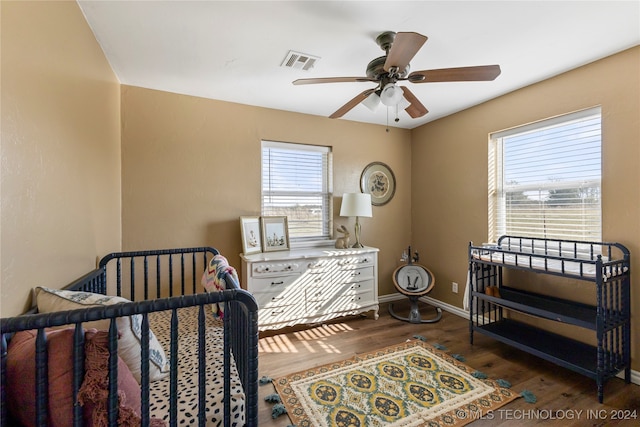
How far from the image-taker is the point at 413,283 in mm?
3553

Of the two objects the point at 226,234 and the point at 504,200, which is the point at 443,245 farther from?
the point at 226,234

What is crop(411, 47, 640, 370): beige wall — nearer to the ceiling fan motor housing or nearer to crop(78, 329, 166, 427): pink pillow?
the ceiling fan motor housing

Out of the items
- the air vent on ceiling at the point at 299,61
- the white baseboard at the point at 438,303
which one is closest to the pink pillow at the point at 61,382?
the air vent on ceiling at the point at 299,61

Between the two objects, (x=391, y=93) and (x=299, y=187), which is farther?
(x=299, y=187)

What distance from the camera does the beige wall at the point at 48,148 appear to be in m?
0.97

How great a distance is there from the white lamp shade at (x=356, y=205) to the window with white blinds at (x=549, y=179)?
132cm

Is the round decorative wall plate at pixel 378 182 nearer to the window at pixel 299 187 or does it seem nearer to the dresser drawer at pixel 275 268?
the window at pixel 299 187

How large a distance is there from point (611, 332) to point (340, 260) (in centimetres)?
216

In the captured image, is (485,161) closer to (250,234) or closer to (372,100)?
(372,100)

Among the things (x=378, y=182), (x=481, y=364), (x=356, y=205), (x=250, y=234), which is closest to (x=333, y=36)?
(x=356, y=205)

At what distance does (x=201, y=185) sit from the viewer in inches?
112

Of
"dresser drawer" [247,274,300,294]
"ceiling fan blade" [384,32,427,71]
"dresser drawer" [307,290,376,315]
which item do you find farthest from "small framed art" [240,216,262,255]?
"ceiling fan blade" [384,32,427,71]

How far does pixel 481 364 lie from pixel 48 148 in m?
→ 3.11

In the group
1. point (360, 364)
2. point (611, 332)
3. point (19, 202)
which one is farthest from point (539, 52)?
point (19, 202)
